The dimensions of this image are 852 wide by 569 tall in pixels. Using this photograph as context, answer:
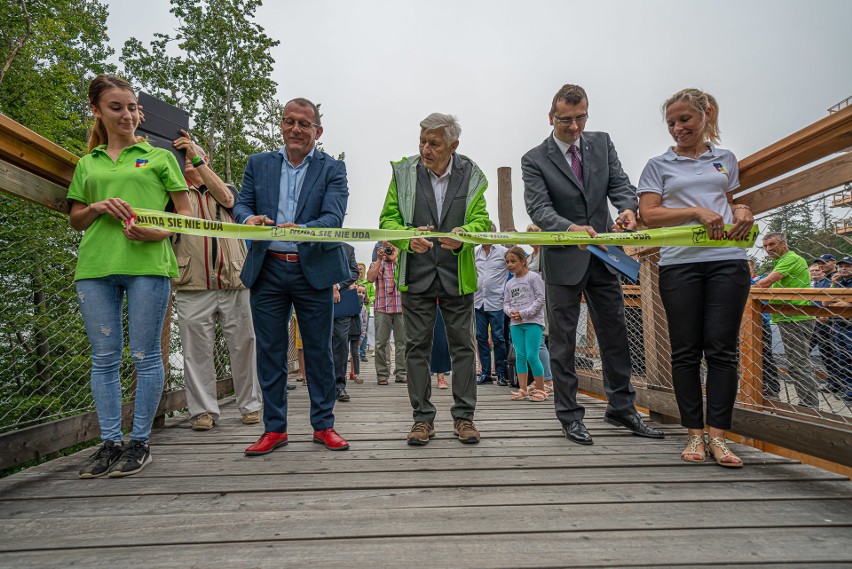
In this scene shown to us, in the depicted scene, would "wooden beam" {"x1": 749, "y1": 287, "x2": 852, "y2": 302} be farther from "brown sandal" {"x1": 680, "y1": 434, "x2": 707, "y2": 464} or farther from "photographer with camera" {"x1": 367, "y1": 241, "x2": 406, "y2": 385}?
"photographer with camera" {"x1": 367, "y1": 241, "x2": 406, "y2": 385}

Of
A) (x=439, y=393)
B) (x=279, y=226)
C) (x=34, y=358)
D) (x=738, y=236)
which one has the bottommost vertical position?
(x=439, y=393)

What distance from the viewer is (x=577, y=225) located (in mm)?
2758

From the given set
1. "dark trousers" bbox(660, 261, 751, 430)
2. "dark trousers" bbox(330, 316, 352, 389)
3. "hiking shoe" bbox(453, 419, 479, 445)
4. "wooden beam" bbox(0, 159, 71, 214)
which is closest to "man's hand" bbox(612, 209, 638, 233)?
"dark trousers" bbox(660, 261, 751, 430)

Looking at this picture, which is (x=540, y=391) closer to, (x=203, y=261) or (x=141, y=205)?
(x=203, y=261)

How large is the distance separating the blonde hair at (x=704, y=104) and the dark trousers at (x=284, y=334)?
2.01 meters

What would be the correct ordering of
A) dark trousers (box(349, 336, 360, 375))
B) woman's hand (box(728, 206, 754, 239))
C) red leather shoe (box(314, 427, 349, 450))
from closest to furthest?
woman's hand (box(728, 206, 754, 239)) → red leather shoe (box(314, 427, 349, 450)) → dark trousers (box(349, 336, 360, 375))

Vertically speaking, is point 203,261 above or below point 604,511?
above

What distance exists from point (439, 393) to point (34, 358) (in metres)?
3.41

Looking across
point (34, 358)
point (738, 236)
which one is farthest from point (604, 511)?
point (34, 358)

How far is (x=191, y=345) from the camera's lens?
3.39 metres

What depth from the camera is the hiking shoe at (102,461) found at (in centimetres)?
214

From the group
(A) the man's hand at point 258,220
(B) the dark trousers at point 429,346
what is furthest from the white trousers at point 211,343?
(B) the dark trousers at point 429,346

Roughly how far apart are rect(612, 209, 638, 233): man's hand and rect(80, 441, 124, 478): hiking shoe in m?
2.69

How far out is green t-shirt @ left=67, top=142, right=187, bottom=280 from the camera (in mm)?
2238
